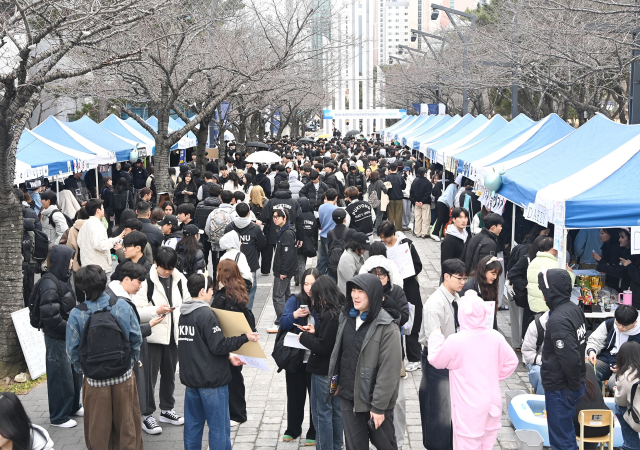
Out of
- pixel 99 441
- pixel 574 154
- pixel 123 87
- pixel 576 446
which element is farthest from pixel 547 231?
pixel 123 87

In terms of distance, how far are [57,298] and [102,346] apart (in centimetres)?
144

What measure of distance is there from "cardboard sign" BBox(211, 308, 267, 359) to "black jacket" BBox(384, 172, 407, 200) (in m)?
10.8

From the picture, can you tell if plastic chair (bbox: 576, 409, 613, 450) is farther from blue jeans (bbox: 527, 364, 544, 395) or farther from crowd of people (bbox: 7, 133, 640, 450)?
blue jeans (bbox: 527, 364, 544, 395)

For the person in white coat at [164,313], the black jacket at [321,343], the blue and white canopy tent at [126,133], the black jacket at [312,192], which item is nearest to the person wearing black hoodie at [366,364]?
the black jacket at [321,343]

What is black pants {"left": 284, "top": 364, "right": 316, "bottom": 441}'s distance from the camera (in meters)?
5.80

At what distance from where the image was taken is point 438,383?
212 inches

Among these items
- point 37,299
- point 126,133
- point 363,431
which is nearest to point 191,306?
point 363,431

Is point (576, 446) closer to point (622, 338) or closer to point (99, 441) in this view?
point (622, 338)

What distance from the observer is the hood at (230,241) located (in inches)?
348

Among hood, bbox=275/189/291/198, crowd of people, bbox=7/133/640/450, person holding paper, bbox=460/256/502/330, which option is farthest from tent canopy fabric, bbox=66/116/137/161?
person holding paper, bbox=460/256/502/330

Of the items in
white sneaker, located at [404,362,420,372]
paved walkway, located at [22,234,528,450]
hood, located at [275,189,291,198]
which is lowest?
paved walkway, located at [22,234,528,450]

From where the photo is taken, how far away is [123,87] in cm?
1781

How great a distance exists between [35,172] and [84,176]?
6.61 meters

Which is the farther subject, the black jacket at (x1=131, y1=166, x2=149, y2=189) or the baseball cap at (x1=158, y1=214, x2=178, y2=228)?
the black jacket at (x1=131, y1=166, x2=149, y2=189)
